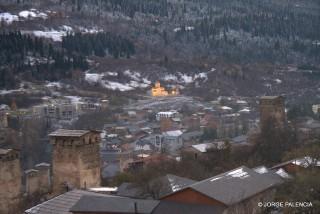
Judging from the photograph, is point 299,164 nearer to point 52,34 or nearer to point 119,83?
point 119,83

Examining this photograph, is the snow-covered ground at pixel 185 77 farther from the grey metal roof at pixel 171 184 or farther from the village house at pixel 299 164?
the grey metal roof at pixel 171 184

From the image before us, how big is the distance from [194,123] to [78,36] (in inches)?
2100

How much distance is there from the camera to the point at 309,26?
15788 centimetres

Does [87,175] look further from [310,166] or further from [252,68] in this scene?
[252,68]

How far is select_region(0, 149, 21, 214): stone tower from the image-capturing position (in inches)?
1166

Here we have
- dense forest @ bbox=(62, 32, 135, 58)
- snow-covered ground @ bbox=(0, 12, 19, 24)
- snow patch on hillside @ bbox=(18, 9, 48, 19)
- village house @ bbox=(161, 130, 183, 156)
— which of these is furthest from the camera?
snow patch on hillside @ bbox=(18, 9, 48, 19)

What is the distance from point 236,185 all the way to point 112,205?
3955mm

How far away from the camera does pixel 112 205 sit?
2030 cm

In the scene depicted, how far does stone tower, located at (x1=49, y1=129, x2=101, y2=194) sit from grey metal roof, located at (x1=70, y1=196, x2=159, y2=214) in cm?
804

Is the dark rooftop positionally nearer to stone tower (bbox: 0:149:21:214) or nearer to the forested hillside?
stone tower (bbox: 0:149:21:214)

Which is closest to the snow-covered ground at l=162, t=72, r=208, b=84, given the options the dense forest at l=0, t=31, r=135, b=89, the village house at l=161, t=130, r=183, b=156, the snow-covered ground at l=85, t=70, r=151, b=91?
the snow-covered ground at l=85, t=70, r=151, b=91

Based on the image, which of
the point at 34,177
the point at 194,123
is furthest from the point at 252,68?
the point at 34,177

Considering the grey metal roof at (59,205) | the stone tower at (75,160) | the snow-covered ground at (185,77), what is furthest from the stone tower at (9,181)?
the snow-covered ground at (185,77)

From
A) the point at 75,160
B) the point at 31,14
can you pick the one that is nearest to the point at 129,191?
the point at 75,160
